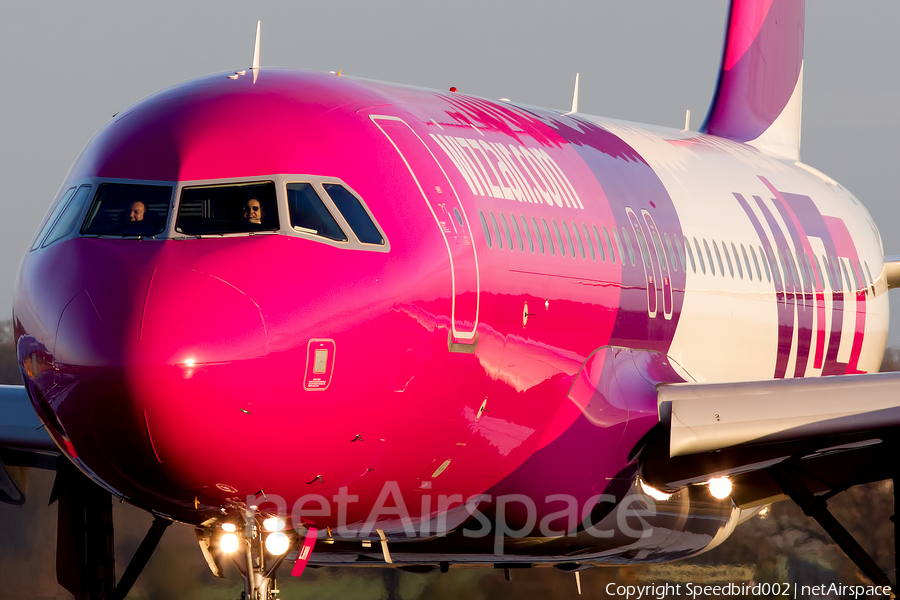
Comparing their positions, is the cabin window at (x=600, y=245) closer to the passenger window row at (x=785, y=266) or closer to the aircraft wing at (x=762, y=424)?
the aircraft wing at (x=762, y=424)

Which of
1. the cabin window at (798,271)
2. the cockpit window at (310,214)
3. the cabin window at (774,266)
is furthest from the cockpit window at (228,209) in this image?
the cabin window at (798,271)

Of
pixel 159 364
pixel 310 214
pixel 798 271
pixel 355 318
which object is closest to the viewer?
pixel 159 364

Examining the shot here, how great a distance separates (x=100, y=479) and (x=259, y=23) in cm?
392

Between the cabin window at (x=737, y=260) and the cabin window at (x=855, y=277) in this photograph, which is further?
the cabin window at (x=855, y=277)

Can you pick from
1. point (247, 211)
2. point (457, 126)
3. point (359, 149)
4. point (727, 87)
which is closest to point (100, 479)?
point (247, 211)

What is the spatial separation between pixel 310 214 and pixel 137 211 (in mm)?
981

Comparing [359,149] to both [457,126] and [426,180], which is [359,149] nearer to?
[426,180]

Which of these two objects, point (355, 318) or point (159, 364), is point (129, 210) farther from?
point (355, 318)

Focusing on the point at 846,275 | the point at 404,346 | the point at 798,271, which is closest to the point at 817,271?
the point at 798,271

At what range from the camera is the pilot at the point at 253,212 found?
8758mm

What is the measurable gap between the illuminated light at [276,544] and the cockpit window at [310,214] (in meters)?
1.87

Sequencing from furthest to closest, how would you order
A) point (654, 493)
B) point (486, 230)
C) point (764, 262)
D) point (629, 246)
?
point (764, 262) → point (629, 246) → point (654, 493) → point (486, 230)

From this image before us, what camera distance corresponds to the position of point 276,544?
9391 mm

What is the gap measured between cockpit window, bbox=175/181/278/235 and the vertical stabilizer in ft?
39.0
